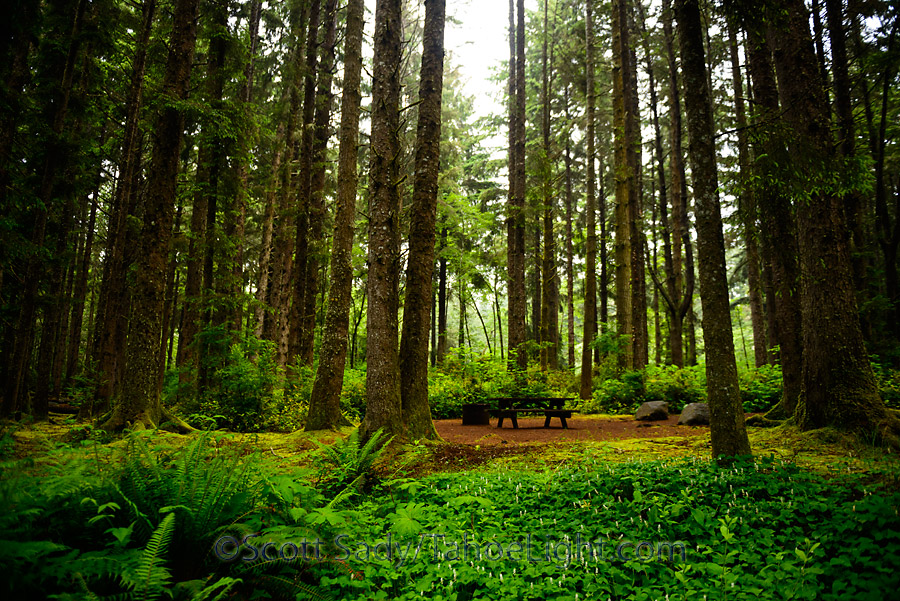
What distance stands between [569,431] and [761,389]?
6.00 metres

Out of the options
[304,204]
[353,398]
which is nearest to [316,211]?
[304,204]

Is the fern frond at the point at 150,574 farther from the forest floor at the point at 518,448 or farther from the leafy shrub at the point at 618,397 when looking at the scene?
the leafy shrub at the point at 618,397

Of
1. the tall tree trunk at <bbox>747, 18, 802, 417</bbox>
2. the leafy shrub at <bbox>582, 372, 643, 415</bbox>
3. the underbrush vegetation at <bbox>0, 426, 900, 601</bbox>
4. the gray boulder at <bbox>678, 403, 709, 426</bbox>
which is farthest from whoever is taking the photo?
the leafy shrub at <bbox>582, 372, 643, 415</bbox>

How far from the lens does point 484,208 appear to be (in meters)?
26.8

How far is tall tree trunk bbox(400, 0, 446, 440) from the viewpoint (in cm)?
797

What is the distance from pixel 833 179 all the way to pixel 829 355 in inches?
108

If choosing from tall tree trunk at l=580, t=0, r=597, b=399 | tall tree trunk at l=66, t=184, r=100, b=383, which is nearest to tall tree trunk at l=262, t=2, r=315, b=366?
tall tree trunk at l=66, t=184, r=100, b=383

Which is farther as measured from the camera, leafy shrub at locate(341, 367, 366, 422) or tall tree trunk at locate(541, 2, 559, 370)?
tall tree trunk at locate(541, 2, 559, 370)

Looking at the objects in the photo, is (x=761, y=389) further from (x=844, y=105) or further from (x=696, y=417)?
(x=844, y=105)

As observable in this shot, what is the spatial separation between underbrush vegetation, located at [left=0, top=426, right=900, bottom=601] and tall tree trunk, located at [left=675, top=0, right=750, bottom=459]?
2.40 feet

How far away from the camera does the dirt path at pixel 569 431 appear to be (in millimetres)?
9289

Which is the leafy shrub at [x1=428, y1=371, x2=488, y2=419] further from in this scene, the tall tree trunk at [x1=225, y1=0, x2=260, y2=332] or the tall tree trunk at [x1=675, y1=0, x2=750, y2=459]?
the tall tree trunk at [x1=675, y1=0, x2=750, y2=459]

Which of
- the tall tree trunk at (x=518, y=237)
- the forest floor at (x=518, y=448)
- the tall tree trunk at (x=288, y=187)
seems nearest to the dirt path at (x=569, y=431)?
the forest floor at (x=518, y=448)

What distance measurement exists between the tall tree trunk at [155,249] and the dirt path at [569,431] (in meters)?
6.14
